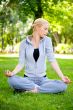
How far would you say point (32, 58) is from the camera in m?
8.24

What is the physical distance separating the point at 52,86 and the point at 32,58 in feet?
2.19

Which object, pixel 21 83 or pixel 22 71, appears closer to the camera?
pixel 21 83

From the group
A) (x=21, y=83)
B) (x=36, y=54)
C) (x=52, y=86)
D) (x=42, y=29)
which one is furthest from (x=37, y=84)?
(x=42, y=29)

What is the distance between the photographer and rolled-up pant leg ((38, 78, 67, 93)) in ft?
26.8

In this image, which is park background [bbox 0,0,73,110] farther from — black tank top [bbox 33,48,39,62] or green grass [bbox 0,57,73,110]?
black tank top [bbox 33,48,39,62]

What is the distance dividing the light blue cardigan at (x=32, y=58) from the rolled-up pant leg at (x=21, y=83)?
0.79ft

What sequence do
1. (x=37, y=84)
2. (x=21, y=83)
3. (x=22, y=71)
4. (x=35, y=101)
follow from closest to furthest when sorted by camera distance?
(x=35, y=101) < (x=21, y=83) < (x=37, y=84) < (x=22, y=71)

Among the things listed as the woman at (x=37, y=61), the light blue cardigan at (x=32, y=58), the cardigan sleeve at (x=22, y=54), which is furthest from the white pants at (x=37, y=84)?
the cardigan sleeve at (x=22, y=54)

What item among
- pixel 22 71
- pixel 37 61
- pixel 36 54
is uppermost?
pixel 36 54

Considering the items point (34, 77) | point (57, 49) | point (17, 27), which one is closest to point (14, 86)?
point (34, 77)

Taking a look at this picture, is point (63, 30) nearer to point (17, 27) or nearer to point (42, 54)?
point (17, 27)

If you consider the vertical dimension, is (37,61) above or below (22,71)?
above

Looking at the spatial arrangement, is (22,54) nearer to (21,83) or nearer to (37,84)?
(21,83)

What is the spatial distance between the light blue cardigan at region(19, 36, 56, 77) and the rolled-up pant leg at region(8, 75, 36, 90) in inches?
9.4
